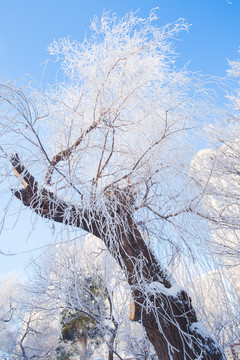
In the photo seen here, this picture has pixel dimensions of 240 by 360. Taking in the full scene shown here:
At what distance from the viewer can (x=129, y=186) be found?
2316mm

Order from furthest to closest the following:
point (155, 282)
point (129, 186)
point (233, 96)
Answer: point (233, 96) < point (129, 186) < point (155, 282)

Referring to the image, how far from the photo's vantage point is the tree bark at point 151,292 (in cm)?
194

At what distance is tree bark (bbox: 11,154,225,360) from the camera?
1943 millimetres

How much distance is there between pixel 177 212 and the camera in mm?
2129

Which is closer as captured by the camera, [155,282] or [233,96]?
[155,282]

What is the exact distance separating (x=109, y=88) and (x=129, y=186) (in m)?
1.09

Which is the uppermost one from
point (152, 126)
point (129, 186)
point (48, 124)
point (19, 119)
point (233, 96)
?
point (233, 96)

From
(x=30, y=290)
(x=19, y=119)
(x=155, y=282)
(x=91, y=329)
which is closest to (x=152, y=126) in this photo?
(x=19, y=119)

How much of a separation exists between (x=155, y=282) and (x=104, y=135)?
155 centimetres

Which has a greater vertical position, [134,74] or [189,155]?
[134,74]

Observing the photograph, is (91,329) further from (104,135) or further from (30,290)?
(104,135)

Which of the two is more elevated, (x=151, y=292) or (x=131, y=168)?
(x=131, y=168)

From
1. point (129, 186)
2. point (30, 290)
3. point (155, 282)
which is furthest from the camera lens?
point (30, 290)

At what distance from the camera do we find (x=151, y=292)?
190 centimetres
